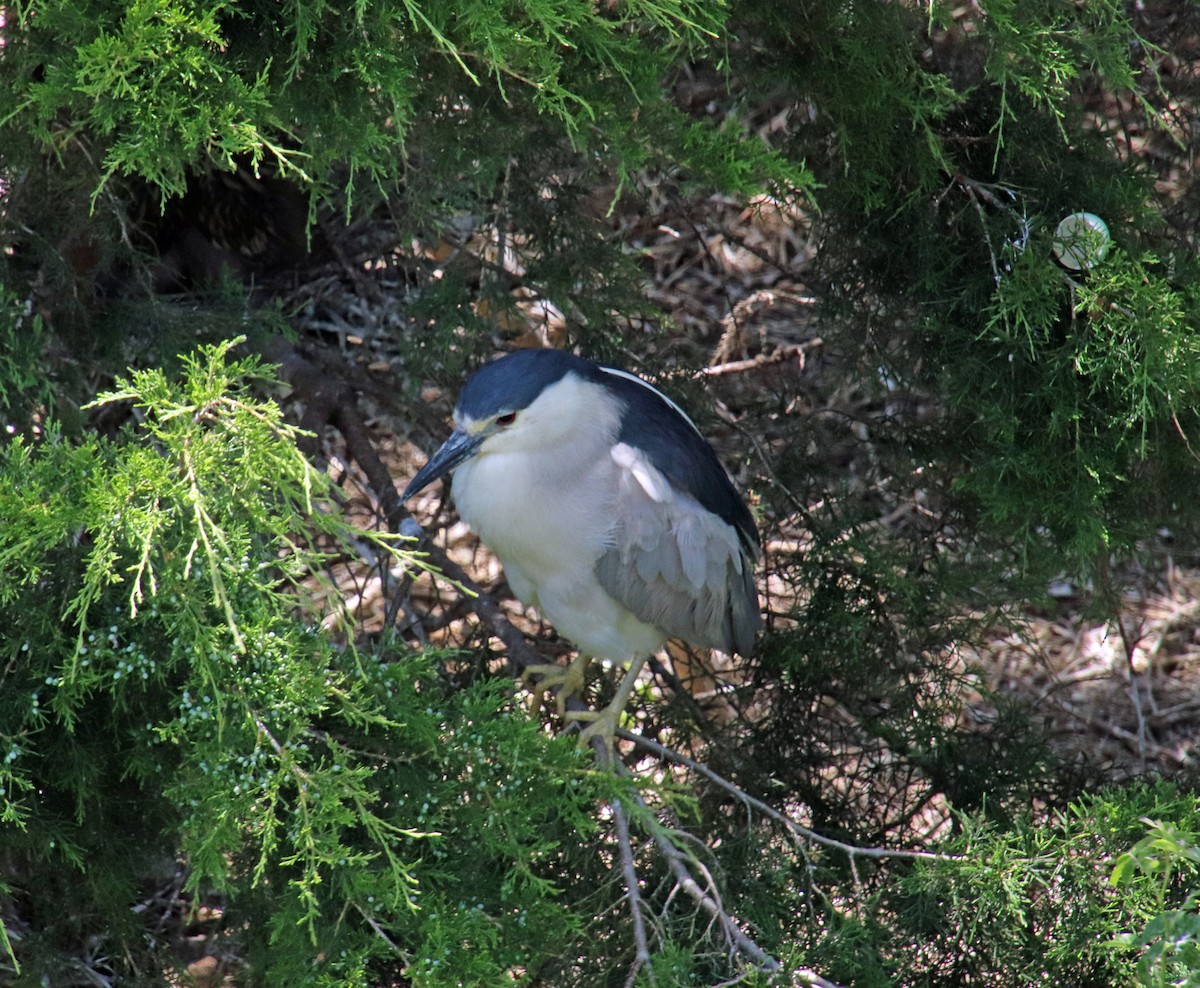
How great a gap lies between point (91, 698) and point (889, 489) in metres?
2.15

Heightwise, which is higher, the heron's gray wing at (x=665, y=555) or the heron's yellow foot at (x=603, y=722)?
the heron's gray wing at (x=665, y=555)

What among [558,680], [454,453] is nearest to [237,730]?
[454,453]

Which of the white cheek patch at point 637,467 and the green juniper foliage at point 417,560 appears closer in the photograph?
the green juniper foliage at point 417,560

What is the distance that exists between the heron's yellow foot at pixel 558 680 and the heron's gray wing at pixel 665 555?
Answer: 0.35m

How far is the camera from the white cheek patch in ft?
8.44

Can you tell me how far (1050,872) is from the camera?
2.10m

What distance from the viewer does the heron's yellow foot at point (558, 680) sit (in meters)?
2.86

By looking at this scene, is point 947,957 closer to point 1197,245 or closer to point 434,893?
point 434,893

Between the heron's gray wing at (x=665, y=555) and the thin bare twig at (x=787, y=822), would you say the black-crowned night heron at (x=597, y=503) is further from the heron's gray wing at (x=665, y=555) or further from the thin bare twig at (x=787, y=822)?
the thin bare twig at (x=787, y=822)

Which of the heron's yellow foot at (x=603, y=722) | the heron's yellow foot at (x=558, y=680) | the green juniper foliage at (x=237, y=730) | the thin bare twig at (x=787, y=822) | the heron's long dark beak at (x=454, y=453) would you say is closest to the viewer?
the green juniper foliage at (x=237, y=730)

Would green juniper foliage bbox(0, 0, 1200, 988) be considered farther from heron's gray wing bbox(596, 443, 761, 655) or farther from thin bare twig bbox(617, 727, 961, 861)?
heron's gray wing bbox(596, 443, 761, 655)

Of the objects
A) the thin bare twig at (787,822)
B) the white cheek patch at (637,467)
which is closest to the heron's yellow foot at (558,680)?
the thin bare twig at (787,822)

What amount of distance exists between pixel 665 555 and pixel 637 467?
Result: 204 millimetres

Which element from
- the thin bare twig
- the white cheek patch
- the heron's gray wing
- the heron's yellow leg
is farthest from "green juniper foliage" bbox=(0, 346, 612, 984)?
the white cheek patch
